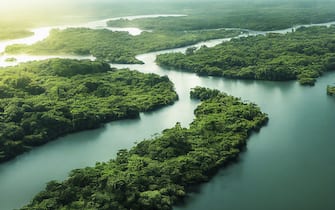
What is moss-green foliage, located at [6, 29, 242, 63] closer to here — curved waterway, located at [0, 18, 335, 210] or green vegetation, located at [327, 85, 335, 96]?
curved waterway, located at [0, 18, 335, 210]

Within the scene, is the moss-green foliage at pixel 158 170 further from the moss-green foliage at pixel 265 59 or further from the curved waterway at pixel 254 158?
the moss-green foliage at pixel 265 59

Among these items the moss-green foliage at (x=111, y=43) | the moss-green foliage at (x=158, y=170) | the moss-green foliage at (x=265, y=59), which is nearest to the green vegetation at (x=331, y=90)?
the moss-green foliage at (x=265, y=59)

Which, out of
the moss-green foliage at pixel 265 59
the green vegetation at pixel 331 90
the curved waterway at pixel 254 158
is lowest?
the curved waterway at pixel 254 158

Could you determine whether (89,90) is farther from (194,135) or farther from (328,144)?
(328,144)

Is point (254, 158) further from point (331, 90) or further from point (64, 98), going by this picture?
point (64, 98)

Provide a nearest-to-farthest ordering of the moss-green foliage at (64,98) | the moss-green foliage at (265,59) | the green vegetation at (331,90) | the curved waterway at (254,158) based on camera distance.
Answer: the curved waterway at (254,158)
the moss-green foliage at (64,98)
the green vegetation at (331,90)
the moss-green foliage at (265,59)

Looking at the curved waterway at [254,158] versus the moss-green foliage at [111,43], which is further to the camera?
the moss-green foliage at [111,43]

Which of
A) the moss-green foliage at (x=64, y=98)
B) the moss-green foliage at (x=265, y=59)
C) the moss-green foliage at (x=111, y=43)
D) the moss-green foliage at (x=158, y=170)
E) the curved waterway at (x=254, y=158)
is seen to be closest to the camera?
the moss-green foliage at (x=158, y=170)

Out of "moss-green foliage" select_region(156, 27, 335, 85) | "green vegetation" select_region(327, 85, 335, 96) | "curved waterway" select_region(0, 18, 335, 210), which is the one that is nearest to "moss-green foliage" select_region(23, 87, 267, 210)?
"curved waterway" select_region(0, 18, 335, 210)
